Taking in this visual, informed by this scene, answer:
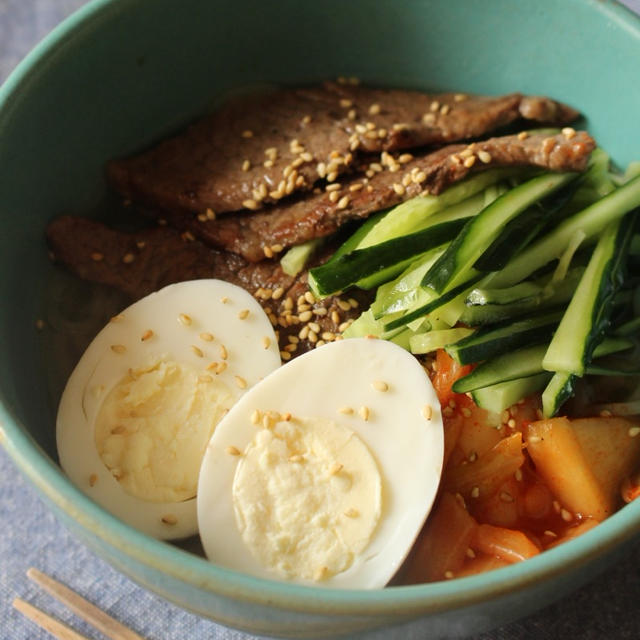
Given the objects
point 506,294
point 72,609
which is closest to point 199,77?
point 506,294

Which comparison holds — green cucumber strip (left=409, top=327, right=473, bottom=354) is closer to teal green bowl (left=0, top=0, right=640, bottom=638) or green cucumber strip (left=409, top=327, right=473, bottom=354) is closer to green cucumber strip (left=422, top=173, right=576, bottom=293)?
green cucumber strip (left=422, top=173, right=576, bottom=293)

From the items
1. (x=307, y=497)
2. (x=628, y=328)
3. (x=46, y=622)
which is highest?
(x=628, y=328)

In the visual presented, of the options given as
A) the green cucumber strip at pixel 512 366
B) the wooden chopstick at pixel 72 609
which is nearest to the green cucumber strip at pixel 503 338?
the green cucumber strip at pixel 512 366

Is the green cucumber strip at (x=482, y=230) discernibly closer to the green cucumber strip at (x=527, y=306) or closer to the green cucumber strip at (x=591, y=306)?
the green cucumber strip at (x=527, y=306)

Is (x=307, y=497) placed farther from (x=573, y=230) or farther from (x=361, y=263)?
(x=573, y=230)

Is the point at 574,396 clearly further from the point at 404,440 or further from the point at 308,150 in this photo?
the point at 308,150

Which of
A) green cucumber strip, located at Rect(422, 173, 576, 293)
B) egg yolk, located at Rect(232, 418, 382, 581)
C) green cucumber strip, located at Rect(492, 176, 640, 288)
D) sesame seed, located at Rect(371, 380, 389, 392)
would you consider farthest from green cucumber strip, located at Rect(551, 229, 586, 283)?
egg yolk, located at Rect(232, 418, 382, 581)
